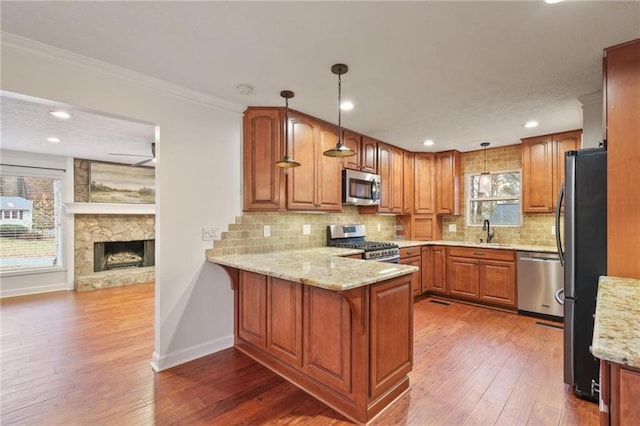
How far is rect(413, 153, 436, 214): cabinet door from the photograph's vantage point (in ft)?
16.8

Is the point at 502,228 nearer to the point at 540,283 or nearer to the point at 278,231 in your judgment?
the point at 540,283

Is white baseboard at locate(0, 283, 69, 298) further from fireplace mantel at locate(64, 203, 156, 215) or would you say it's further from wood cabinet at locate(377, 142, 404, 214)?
wood cabinet at locate(377, 142, 404, 214)

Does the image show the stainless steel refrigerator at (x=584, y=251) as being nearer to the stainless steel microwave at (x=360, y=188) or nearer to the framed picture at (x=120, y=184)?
the stainless steel microwave at (x=360, y=188)

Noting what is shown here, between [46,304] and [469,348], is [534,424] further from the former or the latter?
[46,304]

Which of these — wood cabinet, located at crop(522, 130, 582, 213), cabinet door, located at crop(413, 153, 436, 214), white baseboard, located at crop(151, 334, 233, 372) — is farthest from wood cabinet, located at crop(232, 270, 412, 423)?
cabinet door, located at crop(413, 153, 436, 214)

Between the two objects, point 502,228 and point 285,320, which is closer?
point 285,320

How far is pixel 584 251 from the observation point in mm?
2045

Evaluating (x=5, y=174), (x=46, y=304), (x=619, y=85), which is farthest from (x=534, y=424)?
(x=5, y=174)

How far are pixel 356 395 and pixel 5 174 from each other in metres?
6.34

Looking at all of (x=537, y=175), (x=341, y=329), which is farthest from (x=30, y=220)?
(x=537, y=175)

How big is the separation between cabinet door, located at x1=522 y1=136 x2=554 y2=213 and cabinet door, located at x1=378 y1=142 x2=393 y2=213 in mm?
1797

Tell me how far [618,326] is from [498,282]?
11.3 feet

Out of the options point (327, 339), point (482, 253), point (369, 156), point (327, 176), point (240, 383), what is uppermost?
point (369, 156)

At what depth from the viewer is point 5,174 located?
492 centimetres
